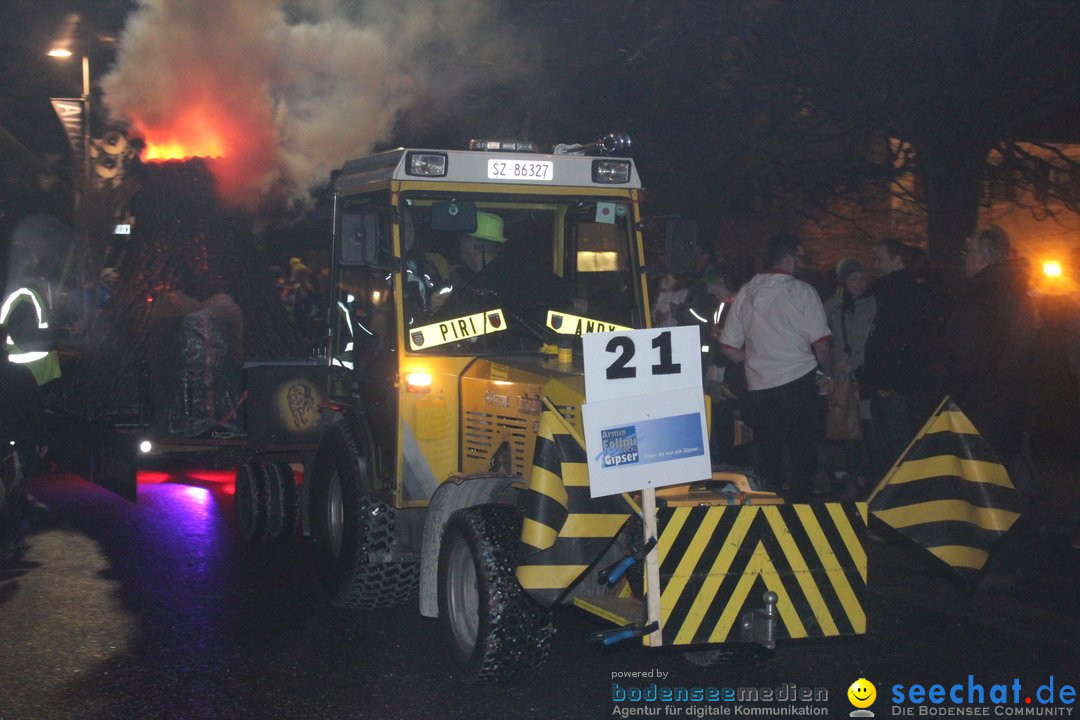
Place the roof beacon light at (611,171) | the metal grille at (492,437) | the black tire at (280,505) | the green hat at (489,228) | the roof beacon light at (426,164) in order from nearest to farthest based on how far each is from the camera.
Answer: the metal grille at (492,437)
the roof beacon light at (426,164)
the green hat at (489,228)
the roof beacon light at (611,171)
the black tire at (280,505)

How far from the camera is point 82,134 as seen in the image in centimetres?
2286

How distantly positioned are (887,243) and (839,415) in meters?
1.71

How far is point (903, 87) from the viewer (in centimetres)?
1262

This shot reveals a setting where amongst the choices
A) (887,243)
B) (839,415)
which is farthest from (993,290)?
(839,415)

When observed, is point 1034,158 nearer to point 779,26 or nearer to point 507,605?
point 779,26

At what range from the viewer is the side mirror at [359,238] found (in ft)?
20.3

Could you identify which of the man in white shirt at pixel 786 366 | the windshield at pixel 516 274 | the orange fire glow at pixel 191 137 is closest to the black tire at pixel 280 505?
the windshield at pixel 516 274

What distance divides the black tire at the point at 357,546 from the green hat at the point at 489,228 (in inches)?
56.3

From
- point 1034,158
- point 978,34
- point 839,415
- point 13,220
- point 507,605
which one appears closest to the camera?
point 507,605

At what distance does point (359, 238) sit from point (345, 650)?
209 cm

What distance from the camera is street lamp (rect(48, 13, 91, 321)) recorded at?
19008mm

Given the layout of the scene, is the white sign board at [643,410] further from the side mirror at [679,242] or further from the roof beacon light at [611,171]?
the roof beacon light at [611,171]

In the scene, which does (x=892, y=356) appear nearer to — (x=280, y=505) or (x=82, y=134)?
(x=280, y=505)

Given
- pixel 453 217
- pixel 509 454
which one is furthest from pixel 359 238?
pixel 509 454
